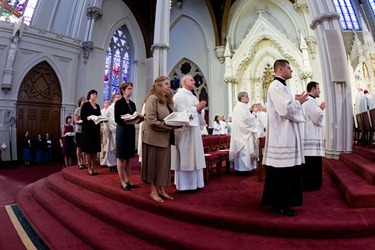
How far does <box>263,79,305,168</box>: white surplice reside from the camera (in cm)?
238

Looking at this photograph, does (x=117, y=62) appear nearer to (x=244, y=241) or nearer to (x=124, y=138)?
(x=124, y=138)

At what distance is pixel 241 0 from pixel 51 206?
14.0 metres

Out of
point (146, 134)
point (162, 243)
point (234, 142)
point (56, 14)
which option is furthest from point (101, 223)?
point (56, 14)

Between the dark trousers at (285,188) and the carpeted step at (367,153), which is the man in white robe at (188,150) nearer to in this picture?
the dark trousers at (285,188)

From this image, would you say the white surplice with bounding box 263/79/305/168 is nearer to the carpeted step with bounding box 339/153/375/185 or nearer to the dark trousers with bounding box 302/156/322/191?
the dark trousers with bounding box 302/156/322/191

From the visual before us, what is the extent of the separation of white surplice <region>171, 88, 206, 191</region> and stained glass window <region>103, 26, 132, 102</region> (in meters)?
10.2

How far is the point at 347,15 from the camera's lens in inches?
571

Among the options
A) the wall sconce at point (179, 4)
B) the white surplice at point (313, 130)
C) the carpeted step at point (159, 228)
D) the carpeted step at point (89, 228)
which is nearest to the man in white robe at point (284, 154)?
the carpeted step at point (159, 228)

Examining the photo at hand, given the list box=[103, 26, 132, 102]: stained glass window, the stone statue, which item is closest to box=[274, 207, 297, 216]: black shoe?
the stone statue

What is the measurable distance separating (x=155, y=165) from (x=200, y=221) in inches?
34.8

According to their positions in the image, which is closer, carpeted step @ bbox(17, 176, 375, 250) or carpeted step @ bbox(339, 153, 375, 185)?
carpeted step @ bbox(17, 176, 375, 250)

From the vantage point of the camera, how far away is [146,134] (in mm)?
2855

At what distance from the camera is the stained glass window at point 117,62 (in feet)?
41.6

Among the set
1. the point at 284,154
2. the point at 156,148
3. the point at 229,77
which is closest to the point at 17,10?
the point at 229,77
